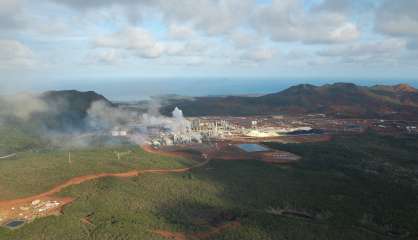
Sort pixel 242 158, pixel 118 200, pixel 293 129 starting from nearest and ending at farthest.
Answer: pixel 118 200, pixel 242 158, pixel 293 129

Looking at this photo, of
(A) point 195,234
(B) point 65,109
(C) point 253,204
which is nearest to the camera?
(A) point 195,234

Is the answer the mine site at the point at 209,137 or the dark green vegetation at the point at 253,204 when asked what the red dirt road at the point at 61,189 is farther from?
the dark green vegetation at the point at 253,204

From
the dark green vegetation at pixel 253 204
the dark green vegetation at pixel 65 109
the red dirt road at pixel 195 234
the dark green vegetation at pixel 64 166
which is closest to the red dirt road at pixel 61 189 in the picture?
the dark green vegetation at pixel 64 166

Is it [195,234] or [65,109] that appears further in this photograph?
[65,109]

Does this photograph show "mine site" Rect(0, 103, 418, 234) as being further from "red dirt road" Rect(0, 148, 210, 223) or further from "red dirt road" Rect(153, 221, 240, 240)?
"red dirt road" Rect(153, 221, 240, 240)

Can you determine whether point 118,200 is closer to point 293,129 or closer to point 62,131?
point 62,131

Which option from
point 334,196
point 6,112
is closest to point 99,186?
point 334,196

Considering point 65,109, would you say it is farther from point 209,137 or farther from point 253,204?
point 253,204

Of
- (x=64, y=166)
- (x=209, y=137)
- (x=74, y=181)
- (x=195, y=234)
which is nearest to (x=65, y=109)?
(x=209, y=137)

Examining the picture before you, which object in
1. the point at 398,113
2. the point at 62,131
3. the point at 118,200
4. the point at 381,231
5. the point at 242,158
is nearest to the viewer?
the point at 381,231
